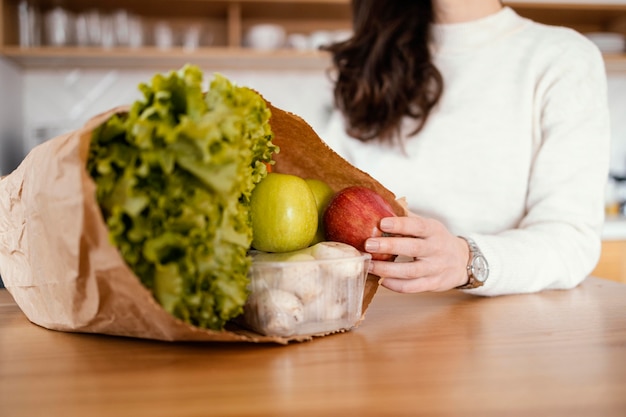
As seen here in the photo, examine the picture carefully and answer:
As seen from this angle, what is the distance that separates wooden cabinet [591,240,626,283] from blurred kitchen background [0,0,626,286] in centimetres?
28

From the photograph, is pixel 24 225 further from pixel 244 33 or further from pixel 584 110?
pixel 244 33

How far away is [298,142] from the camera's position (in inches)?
28.2

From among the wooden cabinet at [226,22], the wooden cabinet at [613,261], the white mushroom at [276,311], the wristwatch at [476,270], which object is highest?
the wooden cabinet at [226,22]

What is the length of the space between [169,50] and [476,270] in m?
1.95

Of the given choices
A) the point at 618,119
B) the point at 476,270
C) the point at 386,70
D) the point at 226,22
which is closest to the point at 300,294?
the point at 476,270

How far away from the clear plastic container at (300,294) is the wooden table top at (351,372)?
2 cm

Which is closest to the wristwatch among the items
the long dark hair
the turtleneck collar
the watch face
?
the watch face

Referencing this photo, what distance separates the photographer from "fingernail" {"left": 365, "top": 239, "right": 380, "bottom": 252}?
2.17 ft

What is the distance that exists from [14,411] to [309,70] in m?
2.52

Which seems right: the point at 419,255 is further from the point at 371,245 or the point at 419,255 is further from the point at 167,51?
the point at 167,51

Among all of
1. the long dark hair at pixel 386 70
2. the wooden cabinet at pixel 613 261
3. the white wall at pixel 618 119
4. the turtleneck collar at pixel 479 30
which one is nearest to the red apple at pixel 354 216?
the long dark hair at pixel 386 70

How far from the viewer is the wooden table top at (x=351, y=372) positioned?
434 millimetres

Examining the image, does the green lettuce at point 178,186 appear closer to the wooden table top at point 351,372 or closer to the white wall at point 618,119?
the wooden table top at point 351,372

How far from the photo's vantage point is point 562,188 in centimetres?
112
